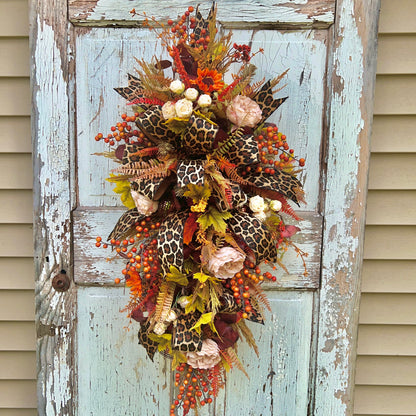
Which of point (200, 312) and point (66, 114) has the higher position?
point (66, 114)

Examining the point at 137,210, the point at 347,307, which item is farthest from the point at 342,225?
the point at 137,210

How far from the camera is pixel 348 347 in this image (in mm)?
1283

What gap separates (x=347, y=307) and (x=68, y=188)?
106 centimetres

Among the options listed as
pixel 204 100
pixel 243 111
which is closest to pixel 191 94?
pixel 204 100

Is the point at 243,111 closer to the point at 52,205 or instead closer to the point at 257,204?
the point at 257,204

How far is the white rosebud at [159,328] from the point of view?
3.31 feet

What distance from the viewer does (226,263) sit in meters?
0.95

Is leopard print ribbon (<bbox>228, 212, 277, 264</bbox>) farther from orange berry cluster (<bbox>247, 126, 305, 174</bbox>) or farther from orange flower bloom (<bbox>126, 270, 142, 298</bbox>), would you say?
orange flower bloom (<bbox>126, 270, 142, 298</bbox>)

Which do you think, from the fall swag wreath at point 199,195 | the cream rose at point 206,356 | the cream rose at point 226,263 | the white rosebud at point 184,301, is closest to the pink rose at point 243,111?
the fall swag wreath at point 199,195

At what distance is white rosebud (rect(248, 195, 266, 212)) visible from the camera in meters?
1.00

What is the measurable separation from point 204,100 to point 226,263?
1.39 ft

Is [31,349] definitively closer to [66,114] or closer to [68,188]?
[68,188]

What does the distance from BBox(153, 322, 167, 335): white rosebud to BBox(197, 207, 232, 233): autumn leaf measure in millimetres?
296

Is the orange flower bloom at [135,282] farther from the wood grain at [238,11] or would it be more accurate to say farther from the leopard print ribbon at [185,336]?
the wood grain at [238,11]
